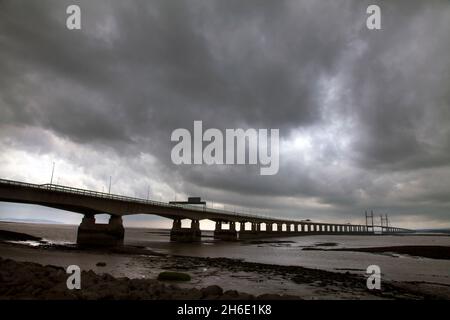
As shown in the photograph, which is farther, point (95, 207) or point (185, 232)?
point (185, 232)

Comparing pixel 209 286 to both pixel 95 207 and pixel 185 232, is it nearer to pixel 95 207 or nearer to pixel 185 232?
pixel 95 207

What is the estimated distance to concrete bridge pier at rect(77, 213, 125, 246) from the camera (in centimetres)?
4881

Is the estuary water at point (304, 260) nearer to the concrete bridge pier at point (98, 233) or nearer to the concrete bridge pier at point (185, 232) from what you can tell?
the concrete bridge pier at point (98, 233)

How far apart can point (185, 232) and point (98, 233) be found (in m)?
31.7

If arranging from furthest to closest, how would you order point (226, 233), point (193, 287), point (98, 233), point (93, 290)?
point (226, 233), point (98, 233), point (193, 287), point (93, 290)

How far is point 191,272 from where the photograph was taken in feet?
72.5

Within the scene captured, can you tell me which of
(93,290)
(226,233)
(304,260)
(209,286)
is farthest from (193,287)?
(226,233)

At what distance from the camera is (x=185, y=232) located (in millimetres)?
78750

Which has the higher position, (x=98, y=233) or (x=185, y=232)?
(x=98, y=233)

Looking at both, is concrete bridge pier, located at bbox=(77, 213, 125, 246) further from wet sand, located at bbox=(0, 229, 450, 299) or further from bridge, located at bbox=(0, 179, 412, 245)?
wet sand, located at bbox=(0, 229, 450, 299)

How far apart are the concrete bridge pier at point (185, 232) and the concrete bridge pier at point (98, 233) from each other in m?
28.1

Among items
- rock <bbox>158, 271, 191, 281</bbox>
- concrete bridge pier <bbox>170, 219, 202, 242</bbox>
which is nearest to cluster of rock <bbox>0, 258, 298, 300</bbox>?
rock <bbox>158, 271, 191, 281</bbox>

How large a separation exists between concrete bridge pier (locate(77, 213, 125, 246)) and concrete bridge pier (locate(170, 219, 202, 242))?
92.3 feet
